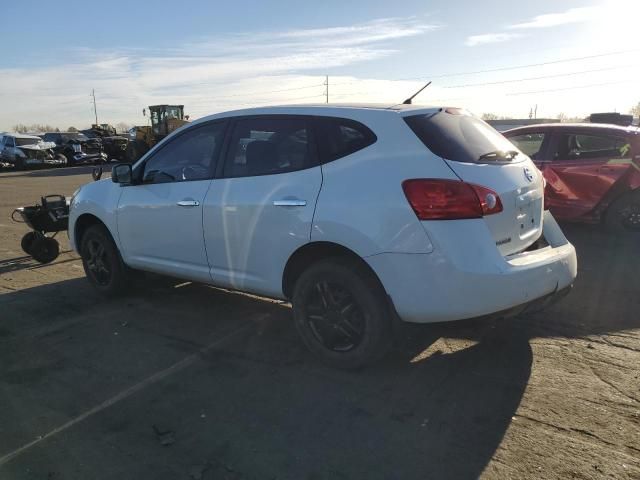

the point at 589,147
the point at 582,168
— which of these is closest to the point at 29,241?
the point at 582,168

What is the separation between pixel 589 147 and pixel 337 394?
6237 millimetres

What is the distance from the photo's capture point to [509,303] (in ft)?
10.5

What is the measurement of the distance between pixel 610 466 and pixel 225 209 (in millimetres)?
2941

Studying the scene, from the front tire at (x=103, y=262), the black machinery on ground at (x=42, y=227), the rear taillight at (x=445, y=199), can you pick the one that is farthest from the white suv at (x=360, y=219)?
the black machinery on ground at (x=42, y=227)

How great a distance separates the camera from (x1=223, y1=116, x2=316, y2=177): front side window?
12.5 ft

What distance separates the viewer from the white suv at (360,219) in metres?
3.14

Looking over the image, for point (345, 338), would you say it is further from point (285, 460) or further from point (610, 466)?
point (610, 466)

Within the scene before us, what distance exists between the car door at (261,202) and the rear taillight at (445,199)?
2.38ft

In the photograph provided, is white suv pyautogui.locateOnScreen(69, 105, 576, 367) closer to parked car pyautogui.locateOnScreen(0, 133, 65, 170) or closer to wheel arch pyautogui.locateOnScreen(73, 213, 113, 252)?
wheel arch pyautogui.locateOnScreen(73, 213, 113, 252)

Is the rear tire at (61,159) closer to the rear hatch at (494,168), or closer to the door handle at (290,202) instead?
the door handle at (290,202)

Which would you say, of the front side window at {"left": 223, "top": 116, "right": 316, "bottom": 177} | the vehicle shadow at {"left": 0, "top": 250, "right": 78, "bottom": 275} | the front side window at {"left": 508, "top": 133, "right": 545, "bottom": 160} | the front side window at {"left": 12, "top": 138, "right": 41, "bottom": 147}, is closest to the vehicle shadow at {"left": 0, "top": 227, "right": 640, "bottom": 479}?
the front side window at {"left": 223, "top": 116, "right": 316, "bottom": 177}

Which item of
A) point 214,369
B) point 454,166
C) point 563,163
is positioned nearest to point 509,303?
point 454,166

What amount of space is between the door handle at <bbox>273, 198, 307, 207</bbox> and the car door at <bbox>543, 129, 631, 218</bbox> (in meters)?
4.97

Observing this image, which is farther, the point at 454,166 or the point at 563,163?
the point at 563,163
